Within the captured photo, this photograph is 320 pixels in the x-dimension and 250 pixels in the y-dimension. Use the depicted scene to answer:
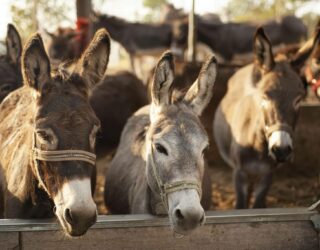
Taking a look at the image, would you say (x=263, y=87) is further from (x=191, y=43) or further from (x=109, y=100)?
(x=191, y=43)

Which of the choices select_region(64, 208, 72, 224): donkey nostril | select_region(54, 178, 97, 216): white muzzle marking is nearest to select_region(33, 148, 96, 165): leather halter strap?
select_region(54, 178, 97, 216): white muzzle marking

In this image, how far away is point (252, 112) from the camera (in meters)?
5.08

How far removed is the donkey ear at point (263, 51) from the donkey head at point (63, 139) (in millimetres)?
2381

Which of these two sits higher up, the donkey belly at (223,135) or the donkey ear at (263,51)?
the donkey ear at (263,51)

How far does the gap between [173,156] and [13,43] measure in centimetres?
278

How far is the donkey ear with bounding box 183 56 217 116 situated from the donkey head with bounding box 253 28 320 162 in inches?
48.9

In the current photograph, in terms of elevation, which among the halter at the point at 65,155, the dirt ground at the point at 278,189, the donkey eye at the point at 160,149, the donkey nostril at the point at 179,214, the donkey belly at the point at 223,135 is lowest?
the dirt ground at the point at 278,189

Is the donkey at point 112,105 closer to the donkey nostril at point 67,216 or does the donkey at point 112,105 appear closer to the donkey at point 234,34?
the donkey nostril at point 67,216

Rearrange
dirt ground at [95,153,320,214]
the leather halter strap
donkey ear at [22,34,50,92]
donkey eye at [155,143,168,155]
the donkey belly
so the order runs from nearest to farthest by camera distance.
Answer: the leather halter strap → donkey ear at [22,34,50,92] → donkey eye at [155,143,168,155] → the donkey belly → dirt ground at [95,153,320,214]

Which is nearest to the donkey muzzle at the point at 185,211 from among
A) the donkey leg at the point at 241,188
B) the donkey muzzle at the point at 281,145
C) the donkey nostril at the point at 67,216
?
the donkey nostril at the point at 67,216

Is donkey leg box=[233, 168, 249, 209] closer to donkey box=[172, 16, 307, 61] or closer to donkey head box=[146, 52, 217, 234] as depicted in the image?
donkey head box=[146, 52, 217, 234]

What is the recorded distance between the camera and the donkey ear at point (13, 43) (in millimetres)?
4801

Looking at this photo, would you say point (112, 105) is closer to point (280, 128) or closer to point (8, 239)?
point (280, 128)

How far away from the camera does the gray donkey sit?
8.66 feet
